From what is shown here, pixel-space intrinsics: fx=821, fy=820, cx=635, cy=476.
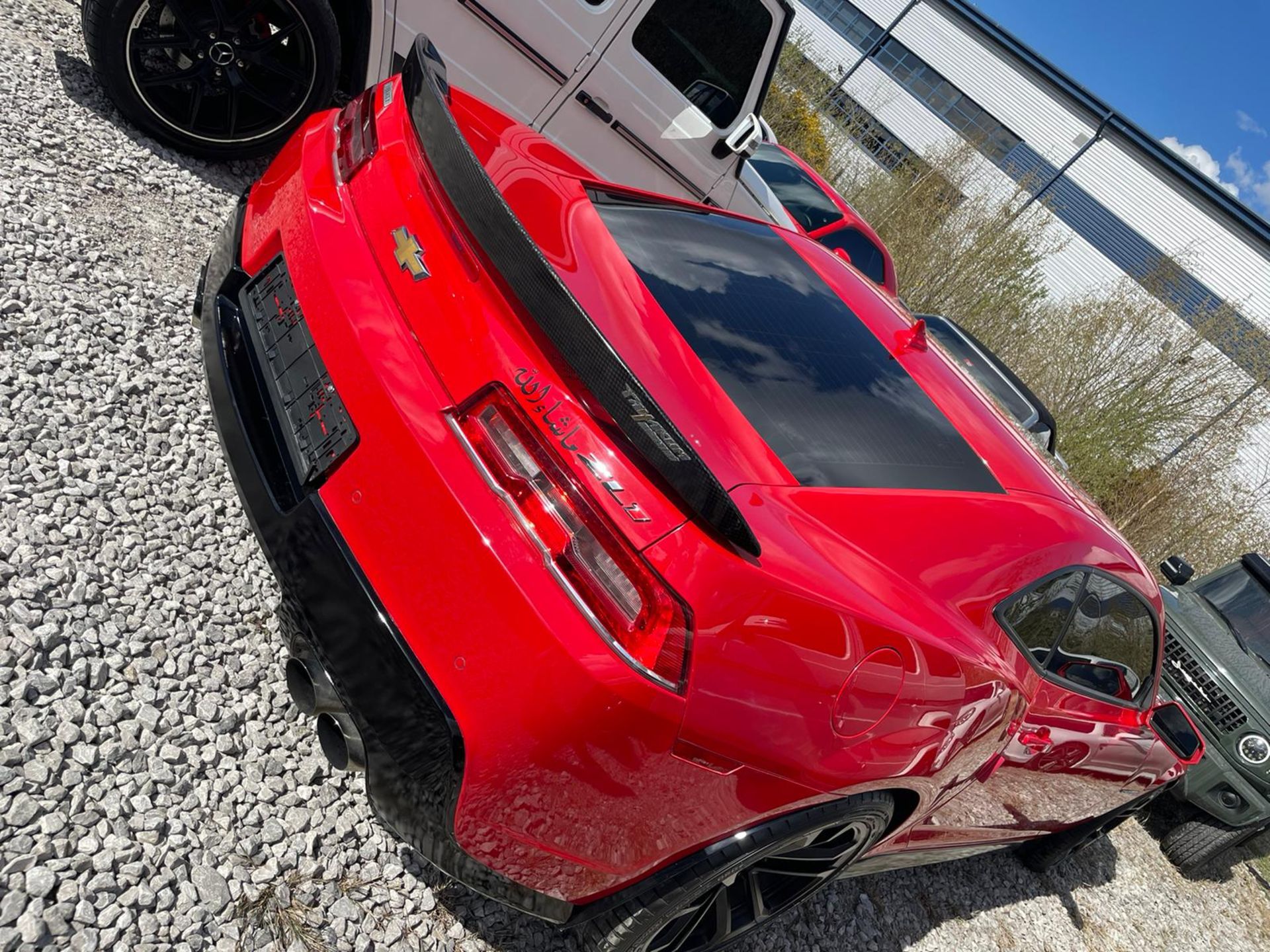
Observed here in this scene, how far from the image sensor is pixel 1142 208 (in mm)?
25406

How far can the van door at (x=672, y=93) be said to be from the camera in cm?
475

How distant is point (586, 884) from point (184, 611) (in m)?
1.38

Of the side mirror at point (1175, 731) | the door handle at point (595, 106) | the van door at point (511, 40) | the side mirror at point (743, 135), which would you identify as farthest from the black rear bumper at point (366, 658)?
the side mirror at point (743, 135)

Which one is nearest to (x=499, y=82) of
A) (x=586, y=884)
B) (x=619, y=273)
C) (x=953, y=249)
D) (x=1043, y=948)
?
(x=619, y=273)

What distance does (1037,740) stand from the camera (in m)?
2.43

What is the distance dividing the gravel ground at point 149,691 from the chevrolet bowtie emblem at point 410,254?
47.7 inches

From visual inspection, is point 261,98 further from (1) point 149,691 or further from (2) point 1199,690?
(2) point 1199,690

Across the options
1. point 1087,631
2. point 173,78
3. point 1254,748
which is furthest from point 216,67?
point 1254,748

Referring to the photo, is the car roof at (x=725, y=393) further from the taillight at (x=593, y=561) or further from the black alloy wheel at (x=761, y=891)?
the black alloy wheel at (x=761, y=891)

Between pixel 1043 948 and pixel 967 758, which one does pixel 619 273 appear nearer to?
pixel 967 758

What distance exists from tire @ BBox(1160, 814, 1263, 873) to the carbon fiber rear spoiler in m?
4.90

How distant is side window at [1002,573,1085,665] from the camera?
217 cm

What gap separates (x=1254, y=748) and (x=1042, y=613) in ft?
12.0

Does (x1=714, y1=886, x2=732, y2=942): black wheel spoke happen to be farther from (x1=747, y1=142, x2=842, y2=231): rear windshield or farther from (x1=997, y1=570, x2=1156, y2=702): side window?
(x1=747, y1=142, x2=842, y2=231): rear windshield
